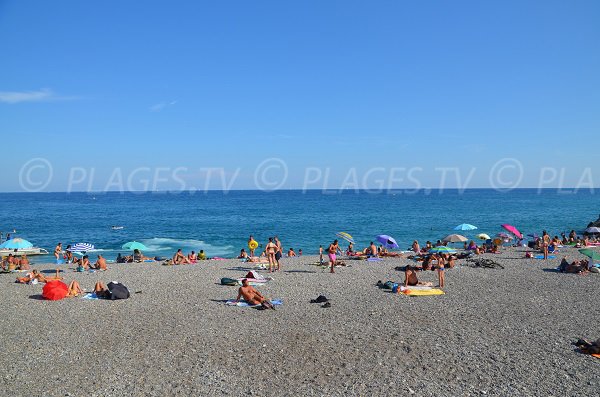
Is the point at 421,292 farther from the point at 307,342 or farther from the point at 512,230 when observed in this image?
the point at 512,230

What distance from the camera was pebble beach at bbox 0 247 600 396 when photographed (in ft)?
29.1

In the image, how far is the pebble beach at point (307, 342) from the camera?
8.88 m

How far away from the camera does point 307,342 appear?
1129cm

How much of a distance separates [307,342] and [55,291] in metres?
9.84

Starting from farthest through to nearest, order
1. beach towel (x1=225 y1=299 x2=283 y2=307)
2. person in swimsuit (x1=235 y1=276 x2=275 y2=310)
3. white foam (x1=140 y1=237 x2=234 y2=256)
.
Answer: white foam (x1=140 y1=237 x2=234 y2=256)
beach towel (x1=225 y1=299 x2=283 y2=307)
person in swimsuit (x1=235 y1=276 x2=275 y2=310)

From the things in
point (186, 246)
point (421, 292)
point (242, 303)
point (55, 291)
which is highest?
point (421, 292)

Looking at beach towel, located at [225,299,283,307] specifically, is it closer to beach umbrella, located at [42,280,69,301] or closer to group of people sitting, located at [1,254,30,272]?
beach umbrella, located at [42,280,69,301]

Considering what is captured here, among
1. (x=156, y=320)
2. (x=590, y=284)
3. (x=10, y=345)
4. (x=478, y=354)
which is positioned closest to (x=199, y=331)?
(x=156, y=320)

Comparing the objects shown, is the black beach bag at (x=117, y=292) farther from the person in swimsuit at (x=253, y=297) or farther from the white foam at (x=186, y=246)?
the white foam at (x=186, y=246)

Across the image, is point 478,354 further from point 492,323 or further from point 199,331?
point 199,331

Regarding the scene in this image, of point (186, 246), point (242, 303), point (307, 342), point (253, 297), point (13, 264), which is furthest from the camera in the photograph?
point (186, 246)

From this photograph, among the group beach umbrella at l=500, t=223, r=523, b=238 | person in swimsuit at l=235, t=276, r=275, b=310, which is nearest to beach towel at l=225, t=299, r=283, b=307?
person in swimsuit at l=235, t=276, r=275, b=310

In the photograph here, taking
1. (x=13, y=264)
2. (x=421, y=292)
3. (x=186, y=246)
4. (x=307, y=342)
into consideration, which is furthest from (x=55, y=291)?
(x=186, y=246)

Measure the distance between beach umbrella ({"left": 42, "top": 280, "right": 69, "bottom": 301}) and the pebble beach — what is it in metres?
0.45
